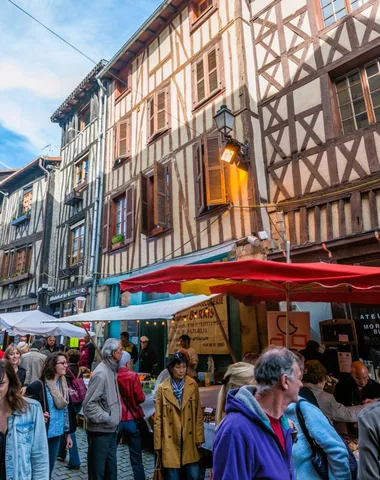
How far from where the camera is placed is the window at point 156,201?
892 cm

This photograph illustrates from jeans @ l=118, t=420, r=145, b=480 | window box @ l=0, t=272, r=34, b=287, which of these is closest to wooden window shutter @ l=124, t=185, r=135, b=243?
jeans @ l=118, t=420, r=145, b=480

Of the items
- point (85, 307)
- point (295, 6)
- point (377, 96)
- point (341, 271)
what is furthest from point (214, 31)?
point (85, 307)

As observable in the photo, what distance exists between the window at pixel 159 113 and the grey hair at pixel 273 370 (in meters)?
8.95

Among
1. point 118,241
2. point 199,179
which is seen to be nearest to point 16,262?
point 118,241

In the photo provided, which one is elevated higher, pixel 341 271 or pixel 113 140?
pixel 113 140

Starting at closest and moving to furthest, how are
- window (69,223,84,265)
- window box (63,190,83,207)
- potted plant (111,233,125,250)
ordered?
Answer: potted plant (111,233,125,250), window (69,223,84,265), window box (63,190,83,207)

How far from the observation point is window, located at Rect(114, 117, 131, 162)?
11211 millimetres

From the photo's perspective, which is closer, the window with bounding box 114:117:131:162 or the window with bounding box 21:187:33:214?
the window with bounding box 114:117:131:162

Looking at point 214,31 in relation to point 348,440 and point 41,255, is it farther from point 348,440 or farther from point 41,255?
point 41,255

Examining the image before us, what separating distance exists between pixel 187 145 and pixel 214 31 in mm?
3006

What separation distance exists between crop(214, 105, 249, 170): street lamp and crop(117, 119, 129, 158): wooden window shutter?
16.0ft

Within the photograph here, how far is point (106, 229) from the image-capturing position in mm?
11359

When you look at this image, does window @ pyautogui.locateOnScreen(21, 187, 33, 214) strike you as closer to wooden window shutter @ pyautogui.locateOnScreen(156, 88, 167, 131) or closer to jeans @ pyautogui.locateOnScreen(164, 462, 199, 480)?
wooden window shutter @ pyautogui.locateOnScreen(156, 88, 167, 131)

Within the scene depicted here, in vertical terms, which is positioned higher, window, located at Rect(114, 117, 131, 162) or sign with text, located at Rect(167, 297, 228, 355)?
window, located at Rect(114, 117, 131, 162)
